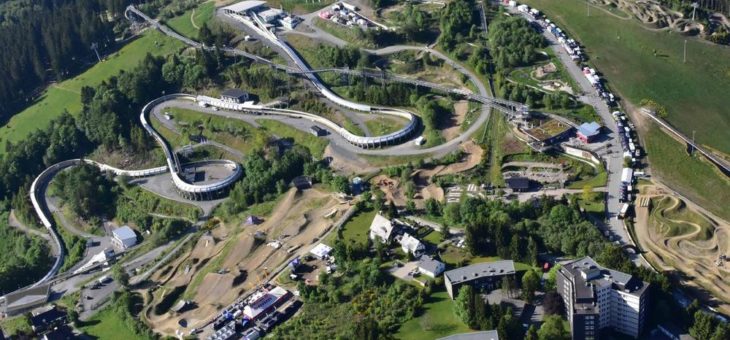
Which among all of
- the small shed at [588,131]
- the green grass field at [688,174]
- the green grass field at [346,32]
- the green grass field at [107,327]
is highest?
the green grass field at [346,32]

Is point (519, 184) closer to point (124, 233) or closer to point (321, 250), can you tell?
point (321, 250)

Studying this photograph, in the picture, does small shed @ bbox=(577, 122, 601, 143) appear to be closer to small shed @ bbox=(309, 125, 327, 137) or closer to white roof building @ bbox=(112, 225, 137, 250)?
small shed @ bbox=(309, 125, 327, 137)

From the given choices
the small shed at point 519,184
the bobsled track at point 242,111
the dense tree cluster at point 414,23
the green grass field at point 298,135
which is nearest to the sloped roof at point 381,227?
the small shed at point 519,184

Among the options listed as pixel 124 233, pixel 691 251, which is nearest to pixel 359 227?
pixel 124 233

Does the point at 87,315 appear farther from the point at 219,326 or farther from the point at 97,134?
the point at 97,134

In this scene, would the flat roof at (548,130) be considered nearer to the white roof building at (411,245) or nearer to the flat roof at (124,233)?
the white roof building at (411,245)

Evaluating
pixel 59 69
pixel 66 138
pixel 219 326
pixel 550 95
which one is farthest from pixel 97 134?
pixel 550 95

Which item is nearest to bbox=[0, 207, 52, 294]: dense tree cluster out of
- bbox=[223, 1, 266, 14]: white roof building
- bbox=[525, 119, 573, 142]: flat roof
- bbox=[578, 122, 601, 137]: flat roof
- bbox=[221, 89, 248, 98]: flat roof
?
bbox=[221, 89, 248, 98]: flat roof
